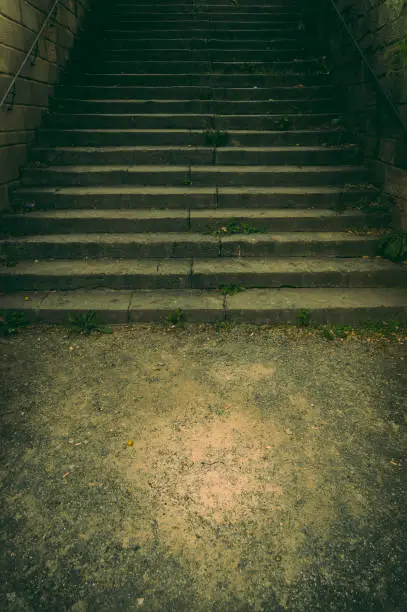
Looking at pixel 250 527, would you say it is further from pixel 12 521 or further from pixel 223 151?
pixel 223 151

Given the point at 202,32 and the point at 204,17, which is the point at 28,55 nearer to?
the point at 202,32

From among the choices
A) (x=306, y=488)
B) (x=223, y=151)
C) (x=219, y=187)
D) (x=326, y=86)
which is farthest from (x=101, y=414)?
(x=326, y=86)

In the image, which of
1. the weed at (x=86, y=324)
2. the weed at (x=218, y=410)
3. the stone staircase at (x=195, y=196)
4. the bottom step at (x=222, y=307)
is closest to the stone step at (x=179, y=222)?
the stone staircase at (x=195, y=196)

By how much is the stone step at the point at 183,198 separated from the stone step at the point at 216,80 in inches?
112

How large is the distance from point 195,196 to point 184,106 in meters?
2.16

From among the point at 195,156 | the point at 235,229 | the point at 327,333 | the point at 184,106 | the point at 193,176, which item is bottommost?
the point at 327,333

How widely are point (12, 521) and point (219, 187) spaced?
4729mm

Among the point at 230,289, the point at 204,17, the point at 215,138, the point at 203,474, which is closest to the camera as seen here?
the point at 203,474

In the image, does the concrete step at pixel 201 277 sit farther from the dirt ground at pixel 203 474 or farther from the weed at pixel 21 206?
the weed at pixel 21 206

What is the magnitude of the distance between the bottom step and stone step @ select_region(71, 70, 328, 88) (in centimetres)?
466

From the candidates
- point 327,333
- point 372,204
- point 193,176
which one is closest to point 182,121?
point 193,176

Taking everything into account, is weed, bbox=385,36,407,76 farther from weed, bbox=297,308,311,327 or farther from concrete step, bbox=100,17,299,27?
concrete step, bbox=100,17,299,27

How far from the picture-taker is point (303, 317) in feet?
13.9

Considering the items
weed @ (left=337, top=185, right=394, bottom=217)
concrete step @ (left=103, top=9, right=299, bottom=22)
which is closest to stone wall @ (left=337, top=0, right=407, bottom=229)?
weed @ (left=337, top=185, right=394, bottom=217)
